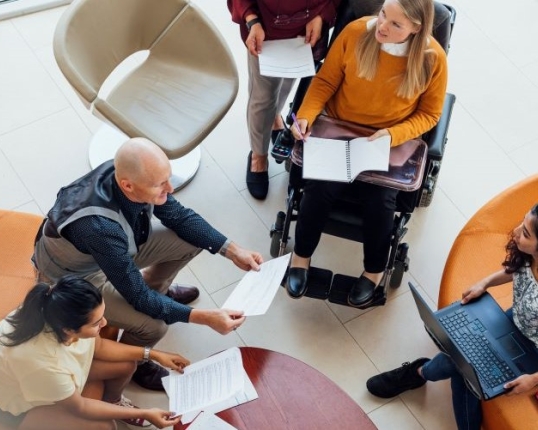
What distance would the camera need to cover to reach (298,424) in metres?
2.56

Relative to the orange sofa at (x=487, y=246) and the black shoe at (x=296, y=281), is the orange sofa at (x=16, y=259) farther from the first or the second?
the orange sofa at (x=487, y=246)

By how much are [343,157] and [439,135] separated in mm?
419

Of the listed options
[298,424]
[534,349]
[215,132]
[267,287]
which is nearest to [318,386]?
[298,424]

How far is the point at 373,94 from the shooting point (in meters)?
3.03

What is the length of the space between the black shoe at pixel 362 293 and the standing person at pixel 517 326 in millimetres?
318

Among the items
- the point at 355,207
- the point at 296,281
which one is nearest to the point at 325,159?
the point at 355,207

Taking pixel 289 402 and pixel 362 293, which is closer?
pixel 289 402

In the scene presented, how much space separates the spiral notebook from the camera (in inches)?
117

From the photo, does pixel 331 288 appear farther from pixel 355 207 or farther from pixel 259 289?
pixel 259 289

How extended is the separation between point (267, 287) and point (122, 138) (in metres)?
1.50

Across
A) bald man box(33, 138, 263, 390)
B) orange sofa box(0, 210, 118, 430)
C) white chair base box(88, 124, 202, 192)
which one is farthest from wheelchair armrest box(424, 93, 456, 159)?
orange sofa box(0, 210, 118, 430)

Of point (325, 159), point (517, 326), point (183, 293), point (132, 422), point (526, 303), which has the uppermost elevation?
point (325, 159)

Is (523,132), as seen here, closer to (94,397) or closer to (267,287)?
Result: (267,287)

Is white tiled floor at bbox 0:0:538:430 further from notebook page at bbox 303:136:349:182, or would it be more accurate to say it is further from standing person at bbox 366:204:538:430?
notebook page at bbox 303:136:349:182
